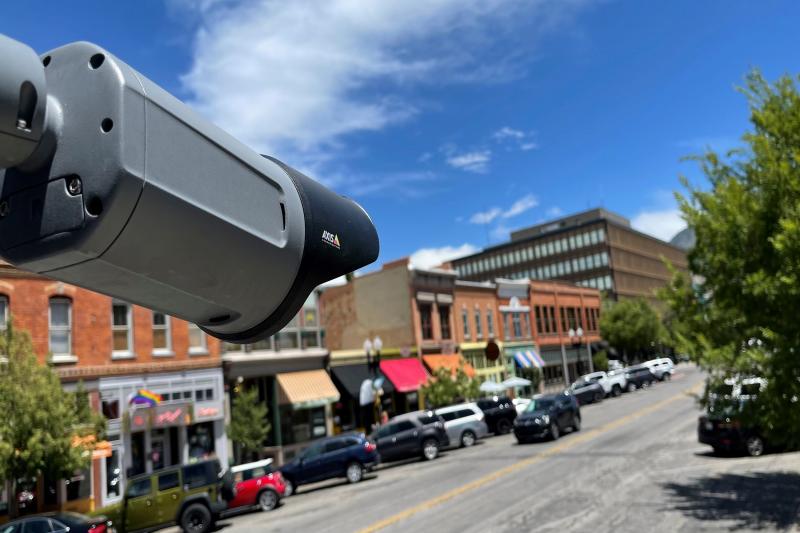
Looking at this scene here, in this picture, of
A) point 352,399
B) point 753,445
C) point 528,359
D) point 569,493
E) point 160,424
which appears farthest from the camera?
point 528,359

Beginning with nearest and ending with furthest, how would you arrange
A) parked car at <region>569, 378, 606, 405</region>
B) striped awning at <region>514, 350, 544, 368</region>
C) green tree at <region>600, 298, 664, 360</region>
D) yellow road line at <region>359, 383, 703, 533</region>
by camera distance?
yellow road line at <region>359, 383, 703, 533</region> < parked car at <region>569, 378, 606, 405</region> < striped awning at <region>514, 350, 544, 368</region> < green tree at <region>600, 298, 664, 360</region>

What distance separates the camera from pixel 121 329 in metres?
24.3

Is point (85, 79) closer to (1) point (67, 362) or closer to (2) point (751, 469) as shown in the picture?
(2) point (751, 469)

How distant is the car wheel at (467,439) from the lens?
2805 centimetres

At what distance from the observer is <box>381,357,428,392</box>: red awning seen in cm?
3581

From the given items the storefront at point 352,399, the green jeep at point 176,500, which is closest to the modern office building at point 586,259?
the storefront at point 352,399

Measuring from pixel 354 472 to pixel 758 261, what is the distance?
1650 centimetres

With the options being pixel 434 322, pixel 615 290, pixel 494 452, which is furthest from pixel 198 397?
pixel 615 290

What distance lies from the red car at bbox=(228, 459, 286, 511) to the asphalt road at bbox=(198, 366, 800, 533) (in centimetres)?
41

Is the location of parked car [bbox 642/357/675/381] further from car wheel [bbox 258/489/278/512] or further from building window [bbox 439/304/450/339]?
car wheel [bbox 258/489/278/512]

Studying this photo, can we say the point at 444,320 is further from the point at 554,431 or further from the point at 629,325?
the point at 629,325

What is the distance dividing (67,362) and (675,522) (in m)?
20.1

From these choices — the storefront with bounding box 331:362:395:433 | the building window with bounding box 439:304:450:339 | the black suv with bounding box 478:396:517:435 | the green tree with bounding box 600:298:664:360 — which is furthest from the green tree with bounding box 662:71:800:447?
the green tree with bounding box 600:298:664:360

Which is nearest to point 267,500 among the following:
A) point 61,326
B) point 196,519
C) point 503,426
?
point 196,519
